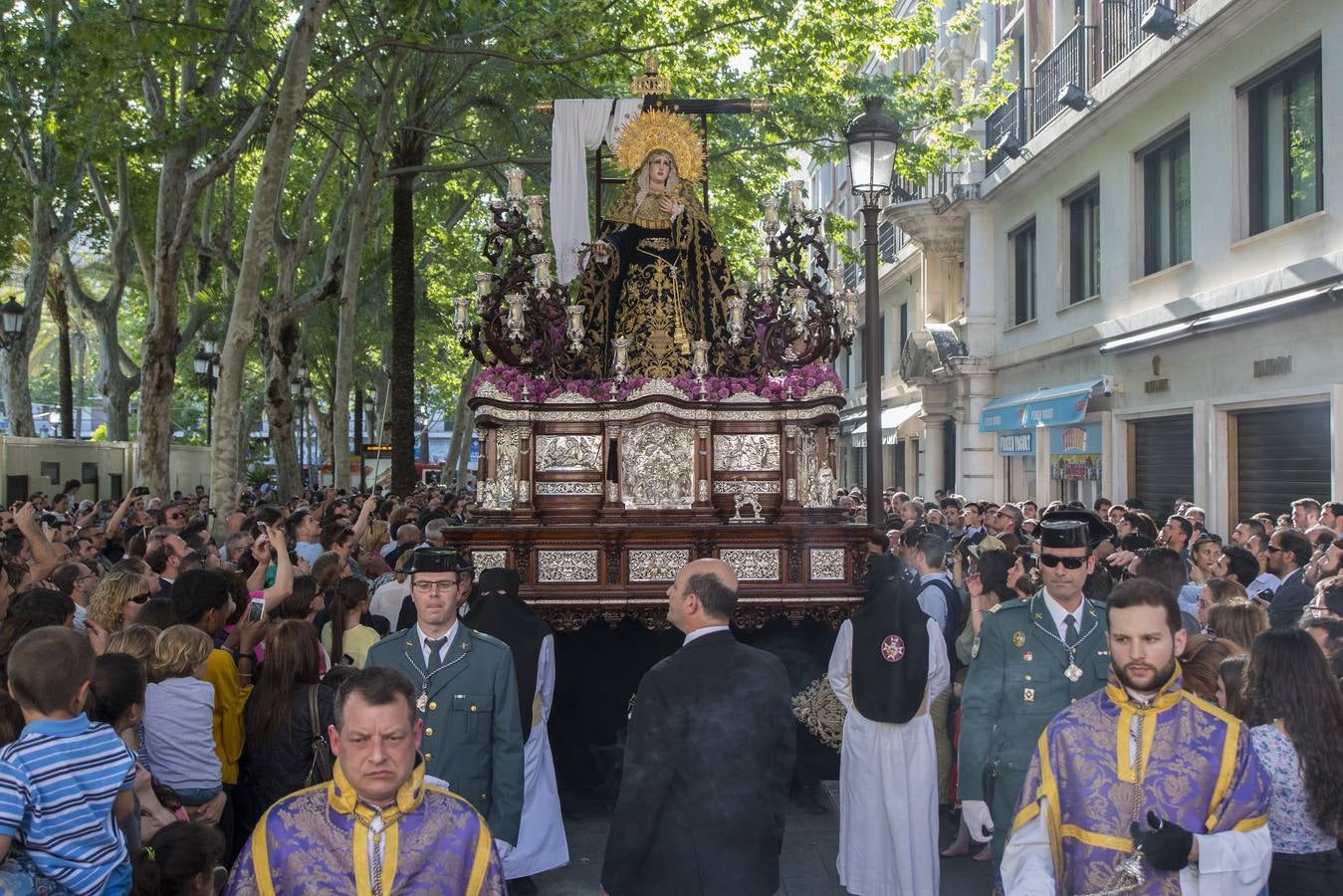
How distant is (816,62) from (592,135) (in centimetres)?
1019

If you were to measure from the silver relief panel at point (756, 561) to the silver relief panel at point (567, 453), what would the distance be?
140cm

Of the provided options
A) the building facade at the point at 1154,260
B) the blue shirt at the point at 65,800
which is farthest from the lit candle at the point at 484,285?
the building facade at the point at 1154,260

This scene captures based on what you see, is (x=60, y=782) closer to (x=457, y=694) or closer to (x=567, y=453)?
(x=457, y=694)

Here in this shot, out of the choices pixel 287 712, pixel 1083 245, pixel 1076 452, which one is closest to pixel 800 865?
pixel 287 712

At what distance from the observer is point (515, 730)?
5.53 m

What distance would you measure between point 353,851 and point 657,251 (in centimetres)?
858

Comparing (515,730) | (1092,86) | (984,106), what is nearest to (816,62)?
(984,106)

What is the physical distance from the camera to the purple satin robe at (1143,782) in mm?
3975

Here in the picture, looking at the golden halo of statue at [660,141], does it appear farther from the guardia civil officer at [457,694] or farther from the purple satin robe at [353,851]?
the purple satin robe at [353,851]

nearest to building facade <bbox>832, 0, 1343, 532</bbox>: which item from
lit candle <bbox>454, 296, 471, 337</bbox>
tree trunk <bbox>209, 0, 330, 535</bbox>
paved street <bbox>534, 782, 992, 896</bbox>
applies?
paved street <bbox>534, 782, 992, 896</bbox>

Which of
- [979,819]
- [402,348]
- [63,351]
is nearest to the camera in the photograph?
[979,819]

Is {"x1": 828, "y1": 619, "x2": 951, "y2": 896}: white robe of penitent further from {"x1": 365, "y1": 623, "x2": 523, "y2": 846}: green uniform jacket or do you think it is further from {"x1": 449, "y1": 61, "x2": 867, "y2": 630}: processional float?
{"x1": 365, "y1": 623, "x2": 523, "y2": 846}: green uniform jacket

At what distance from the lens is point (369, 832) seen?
11.3ft

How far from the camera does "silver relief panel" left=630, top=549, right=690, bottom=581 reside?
32.2 feet
